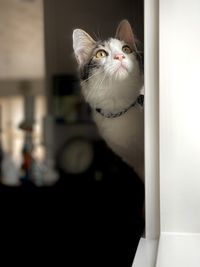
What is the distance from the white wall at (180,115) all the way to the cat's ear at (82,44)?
195 mm

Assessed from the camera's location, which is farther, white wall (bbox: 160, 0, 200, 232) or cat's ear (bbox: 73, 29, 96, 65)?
cat's ear (bbox: 73, 29, 96, 65)

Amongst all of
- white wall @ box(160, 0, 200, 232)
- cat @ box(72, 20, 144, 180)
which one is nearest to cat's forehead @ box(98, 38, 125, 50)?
cat @ box(72, 20, 144, 180)

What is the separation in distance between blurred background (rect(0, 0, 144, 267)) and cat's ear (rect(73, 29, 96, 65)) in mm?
15

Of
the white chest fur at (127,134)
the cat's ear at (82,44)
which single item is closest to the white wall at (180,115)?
the white chest fur at (127,134)

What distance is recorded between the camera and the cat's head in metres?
0.82

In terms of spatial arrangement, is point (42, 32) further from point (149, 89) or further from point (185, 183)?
point (185, 183)

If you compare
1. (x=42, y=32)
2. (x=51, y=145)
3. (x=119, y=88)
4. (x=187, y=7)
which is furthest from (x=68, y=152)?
(x=187, y=7)

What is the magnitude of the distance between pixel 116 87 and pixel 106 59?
8cm

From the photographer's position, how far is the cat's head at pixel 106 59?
82 cm

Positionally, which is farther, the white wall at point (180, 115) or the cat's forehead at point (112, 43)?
the cat's forehead at point (112, 43)

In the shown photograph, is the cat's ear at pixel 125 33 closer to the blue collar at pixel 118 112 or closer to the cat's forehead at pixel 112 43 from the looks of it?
the cat's forehead at pixel 112 43

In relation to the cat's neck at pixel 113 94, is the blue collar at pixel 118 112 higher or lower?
lower

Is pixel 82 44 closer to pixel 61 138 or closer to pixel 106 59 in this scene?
pixel 106 59

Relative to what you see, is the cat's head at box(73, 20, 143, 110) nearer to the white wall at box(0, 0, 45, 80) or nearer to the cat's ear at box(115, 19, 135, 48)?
the cat's ear at box(115, 19, 135, 48)
